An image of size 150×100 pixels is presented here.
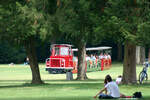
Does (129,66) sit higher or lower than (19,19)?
lower

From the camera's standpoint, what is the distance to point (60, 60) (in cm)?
5284

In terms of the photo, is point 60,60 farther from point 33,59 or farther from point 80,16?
point 80,16

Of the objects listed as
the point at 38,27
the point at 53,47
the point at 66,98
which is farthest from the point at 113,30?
the point at 53,47

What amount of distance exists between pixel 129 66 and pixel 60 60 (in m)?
23.6

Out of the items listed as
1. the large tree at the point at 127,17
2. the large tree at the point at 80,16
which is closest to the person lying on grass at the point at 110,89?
the large tree at the point at 127,17

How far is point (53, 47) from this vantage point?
56219 millimetres

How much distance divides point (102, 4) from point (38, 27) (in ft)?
13.7

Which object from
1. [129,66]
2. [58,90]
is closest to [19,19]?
[58,90]

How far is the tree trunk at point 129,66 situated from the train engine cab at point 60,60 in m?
21.8

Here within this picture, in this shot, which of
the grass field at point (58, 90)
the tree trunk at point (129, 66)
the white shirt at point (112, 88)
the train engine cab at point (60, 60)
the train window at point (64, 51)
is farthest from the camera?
the train window at point (64, 51)

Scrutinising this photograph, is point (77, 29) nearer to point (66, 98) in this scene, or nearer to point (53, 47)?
point (66, 98)

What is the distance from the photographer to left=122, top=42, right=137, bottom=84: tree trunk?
29.5 m

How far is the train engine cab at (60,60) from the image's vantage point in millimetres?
52188

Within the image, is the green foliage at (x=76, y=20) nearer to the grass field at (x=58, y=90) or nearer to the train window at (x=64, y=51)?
the grass field at (x=58, y=90)
